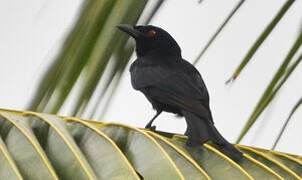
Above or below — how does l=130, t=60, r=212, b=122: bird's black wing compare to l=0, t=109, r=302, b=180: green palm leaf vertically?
below

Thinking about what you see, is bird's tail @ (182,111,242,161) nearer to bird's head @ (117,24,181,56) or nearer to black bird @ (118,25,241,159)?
black bird @ (118,25,241,159)

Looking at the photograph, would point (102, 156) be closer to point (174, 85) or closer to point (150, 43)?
point (174, 85)

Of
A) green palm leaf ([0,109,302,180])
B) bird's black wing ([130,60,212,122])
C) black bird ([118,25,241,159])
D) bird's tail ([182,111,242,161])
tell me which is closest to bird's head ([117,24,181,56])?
black bird ([118,25,241,159])

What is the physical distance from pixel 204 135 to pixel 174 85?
35.6 inches

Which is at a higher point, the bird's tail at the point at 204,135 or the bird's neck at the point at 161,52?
the bird's tail at the point at 204,135

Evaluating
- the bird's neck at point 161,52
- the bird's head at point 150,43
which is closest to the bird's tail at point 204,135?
the bird's neck at point 161,52

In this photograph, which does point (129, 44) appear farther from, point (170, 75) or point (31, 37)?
point (170, 75)

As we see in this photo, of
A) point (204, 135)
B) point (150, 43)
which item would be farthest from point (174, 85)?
point (150, 43)

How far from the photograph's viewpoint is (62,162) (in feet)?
5.23

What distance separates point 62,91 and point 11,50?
174 cm

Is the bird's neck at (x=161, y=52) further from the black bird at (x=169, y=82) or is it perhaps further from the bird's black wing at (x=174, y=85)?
the bird's black wing at (x=174, y=85)

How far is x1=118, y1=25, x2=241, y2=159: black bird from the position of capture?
123 inches

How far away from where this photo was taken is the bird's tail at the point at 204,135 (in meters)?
2.02

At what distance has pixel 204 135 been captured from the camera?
8.64 feet
